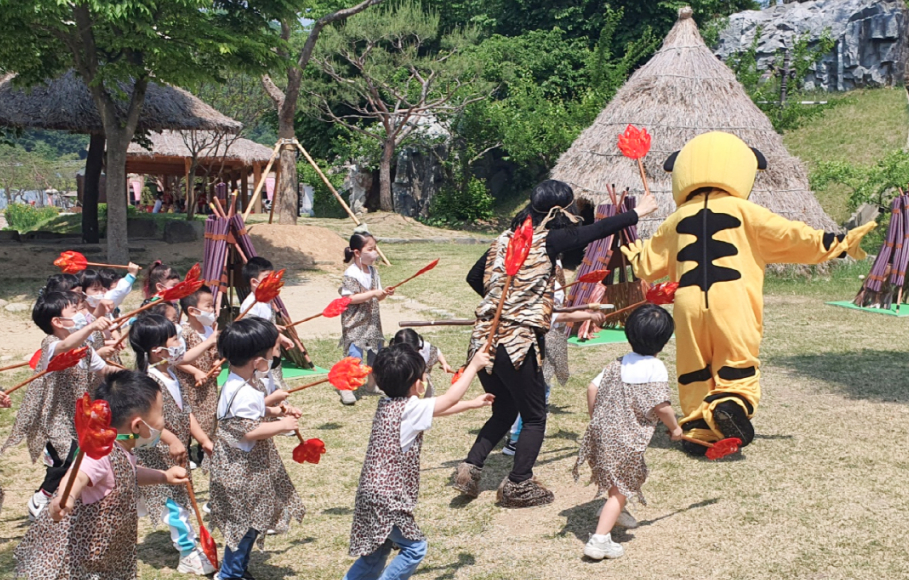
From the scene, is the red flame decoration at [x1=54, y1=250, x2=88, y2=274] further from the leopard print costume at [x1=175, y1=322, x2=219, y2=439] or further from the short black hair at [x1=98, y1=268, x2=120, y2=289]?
the leopard print costume at [x1=175, y1=322, x2=219, y2=439]

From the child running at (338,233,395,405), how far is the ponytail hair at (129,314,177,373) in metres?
2.47

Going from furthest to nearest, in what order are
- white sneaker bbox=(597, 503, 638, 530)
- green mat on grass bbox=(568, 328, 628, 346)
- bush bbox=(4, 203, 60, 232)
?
1. bush bbox=(4, 203, 60, 232)
2. green mat on grass bbox=(568, 328, 628, 346)
3. white sneaker bbox=(597, 503, 638, 530)

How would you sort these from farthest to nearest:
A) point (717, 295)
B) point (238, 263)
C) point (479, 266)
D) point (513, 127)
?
1. point (513, 127)
2. point (238, 263)
3. point (717, 295)
4. point (479, 266)

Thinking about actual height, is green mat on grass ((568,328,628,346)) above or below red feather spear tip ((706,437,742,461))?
Answer: below

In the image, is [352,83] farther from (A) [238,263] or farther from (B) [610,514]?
(B) [610,514]

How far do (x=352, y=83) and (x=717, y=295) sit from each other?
20.0m

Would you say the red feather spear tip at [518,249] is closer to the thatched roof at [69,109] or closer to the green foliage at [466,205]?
the thatched roof at [69,109]

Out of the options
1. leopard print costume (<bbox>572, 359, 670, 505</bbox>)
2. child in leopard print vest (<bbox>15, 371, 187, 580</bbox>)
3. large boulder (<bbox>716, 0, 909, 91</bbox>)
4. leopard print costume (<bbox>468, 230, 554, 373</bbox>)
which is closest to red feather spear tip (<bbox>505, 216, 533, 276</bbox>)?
leopard print costume (<bbox>468, 230, 554, 373</bbox>)

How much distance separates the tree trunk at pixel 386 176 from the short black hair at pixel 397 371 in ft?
71.0

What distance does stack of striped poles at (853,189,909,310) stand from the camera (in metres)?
11.0

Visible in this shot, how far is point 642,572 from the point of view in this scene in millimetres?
3963

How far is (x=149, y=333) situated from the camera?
4.23 meters

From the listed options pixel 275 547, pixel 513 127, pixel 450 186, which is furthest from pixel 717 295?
pixel 450 186

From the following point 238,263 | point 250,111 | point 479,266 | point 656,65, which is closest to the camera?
point 479,266
